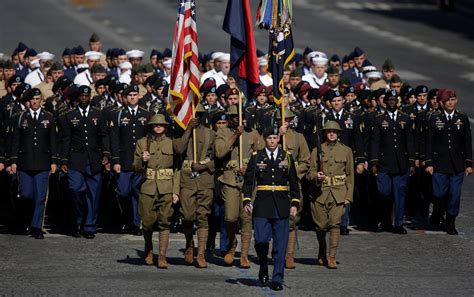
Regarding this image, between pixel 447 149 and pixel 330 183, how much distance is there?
3744 mm

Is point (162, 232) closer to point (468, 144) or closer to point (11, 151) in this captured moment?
point (11, 151)

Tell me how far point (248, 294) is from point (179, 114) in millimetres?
3591

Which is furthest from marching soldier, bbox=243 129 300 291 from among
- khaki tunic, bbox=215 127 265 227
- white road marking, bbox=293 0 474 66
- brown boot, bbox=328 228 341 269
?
white road marking, bbox=293 0 474 66

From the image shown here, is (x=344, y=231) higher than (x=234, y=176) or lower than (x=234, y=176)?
lower

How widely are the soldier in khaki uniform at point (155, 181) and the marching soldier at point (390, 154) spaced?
15.1 ft

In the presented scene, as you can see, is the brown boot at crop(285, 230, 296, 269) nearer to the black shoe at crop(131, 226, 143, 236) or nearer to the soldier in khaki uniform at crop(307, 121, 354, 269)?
the soldier in khaki uniform at crop(307, 121, 354, 269)

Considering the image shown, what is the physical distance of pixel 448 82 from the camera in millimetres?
45500

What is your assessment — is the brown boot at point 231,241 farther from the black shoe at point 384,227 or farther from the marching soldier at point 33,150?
the black shoe at point 384,227

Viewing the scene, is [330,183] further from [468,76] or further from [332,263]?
[468,76]

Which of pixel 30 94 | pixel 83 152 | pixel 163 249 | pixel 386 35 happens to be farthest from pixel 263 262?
pixel 386 35

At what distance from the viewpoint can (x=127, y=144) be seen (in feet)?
79.7

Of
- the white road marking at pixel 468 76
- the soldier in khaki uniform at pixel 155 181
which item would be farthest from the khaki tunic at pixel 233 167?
the white road marking at pixel 468 76

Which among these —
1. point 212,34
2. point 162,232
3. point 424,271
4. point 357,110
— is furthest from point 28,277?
point 212,34

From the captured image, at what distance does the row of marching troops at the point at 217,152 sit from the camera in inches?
831
